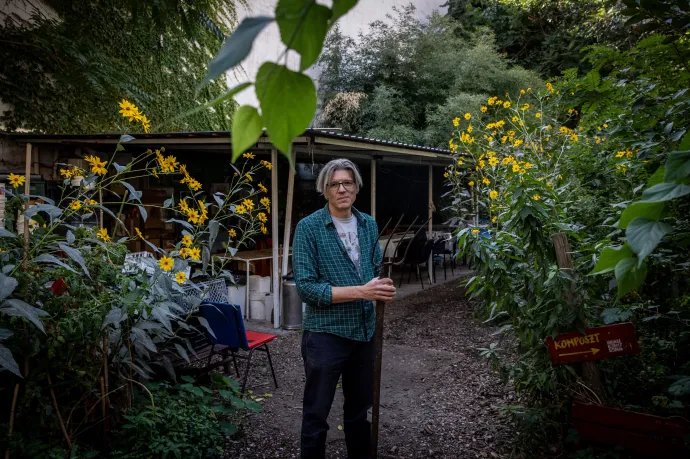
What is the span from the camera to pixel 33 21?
756 centimetres

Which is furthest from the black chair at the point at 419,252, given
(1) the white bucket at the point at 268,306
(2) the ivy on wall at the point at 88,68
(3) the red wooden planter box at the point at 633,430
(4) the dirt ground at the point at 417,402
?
(3) the red wooden planter box at the point at 633,430

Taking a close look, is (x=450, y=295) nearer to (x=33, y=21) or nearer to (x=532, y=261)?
(x=532, y=261)

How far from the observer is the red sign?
2145 mm

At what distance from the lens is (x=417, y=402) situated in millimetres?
3910

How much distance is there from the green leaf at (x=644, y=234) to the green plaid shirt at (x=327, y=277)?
1.73 meters

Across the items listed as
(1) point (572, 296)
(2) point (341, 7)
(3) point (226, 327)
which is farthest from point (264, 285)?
(2) point (341, 7)

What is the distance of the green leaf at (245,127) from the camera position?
1.36 ft

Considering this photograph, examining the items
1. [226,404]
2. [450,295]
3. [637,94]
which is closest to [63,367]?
[226,404]

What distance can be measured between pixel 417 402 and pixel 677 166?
3.60m

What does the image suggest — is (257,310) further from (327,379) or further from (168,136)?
(327,379)

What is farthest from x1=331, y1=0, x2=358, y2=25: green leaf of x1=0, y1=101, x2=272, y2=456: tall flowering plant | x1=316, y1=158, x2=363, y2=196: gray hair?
x1=316, y1=158, x2=363, y2=196: gray hair

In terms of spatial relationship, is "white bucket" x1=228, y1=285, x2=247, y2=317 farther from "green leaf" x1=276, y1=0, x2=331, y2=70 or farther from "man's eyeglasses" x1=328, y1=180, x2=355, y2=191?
"green leaf" x1=276, y1=0, x2=331, y2=70

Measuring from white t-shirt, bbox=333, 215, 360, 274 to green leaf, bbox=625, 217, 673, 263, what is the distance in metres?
1.90

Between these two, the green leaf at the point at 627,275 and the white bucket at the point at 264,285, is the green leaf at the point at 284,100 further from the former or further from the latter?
the white bucket at the point at 264,285
